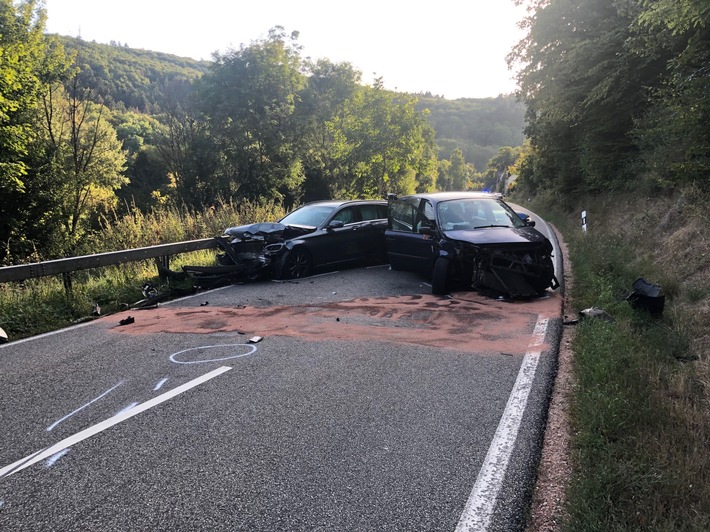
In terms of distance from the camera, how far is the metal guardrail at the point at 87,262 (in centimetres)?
764

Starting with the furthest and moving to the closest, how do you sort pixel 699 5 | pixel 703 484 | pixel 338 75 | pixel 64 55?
1. pixel 338 75
2. pixel 64 55
3. pixel 699 5
4. pixel 703 484

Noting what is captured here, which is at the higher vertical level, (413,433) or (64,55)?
(64,55)

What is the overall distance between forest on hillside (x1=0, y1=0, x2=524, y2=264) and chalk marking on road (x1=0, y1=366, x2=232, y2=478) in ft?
28.2

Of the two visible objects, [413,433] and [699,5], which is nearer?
[413,433]

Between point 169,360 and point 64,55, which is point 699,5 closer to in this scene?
point 169,360

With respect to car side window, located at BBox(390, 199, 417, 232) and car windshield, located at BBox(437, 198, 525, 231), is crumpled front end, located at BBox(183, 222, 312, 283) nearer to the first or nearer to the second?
car side window, located at BBox(390, 199, 417, 232)

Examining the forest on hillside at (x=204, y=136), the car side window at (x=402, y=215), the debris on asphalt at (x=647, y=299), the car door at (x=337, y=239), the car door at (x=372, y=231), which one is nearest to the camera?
the debris on asphalt at (x=647, y=299)

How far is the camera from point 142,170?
73.5m

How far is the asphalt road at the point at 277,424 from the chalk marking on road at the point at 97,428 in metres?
0.02

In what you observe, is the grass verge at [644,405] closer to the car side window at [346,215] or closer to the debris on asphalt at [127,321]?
the car side window at [346,215]

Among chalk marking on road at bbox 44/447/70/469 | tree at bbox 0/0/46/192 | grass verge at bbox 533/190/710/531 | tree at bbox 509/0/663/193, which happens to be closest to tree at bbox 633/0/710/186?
grass verge at bbox 533/190/710/531

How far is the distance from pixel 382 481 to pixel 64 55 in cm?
2206

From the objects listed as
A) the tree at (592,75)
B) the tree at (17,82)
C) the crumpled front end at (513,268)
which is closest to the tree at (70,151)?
the tree at (17,82)

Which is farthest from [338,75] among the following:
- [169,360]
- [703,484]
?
[703,484]
